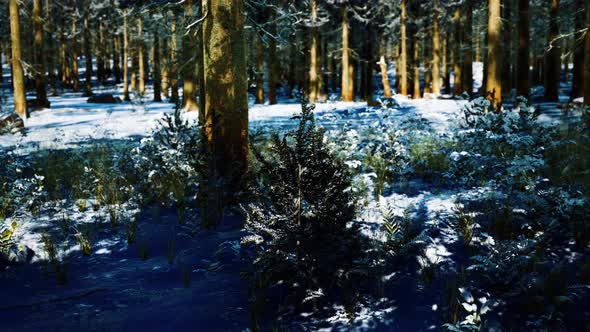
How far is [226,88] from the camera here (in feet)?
19.6

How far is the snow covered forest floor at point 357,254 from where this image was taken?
329 centimetres

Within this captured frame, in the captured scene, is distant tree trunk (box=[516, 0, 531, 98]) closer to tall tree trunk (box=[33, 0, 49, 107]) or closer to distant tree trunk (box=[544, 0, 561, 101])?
distant tree trunk (box=[544, 0, 561, 101])

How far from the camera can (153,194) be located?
20.9ft

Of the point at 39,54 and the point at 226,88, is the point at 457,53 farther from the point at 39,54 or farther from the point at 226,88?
the point at 226,88

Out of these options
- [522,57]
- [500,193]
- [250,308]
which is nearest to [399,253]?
[250,308]

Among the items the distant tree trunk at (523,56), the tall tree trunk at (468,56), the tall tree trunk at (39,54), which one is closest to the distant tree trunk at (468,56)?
the tall tree trunk at (468,56)

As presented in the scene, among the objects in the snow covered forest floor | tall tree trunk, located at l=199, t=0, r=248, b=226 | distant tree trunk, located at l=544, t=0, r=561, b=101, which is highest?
distant tree trunk, located at l=544, t=0, r=561, b=101

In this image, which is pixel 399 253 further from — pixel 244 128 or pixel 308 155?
Answer: pixel 244 128

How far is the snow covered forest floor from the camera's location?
3.29 metres

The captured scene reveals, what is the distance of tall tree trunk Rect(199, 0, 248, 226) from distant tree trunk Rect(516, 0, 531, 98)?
1384cm

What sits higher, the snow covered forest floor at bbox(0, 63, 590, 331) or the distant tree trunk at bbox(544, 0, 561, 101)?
the distant tree trunk at bbox(544, 0, 561, 101)

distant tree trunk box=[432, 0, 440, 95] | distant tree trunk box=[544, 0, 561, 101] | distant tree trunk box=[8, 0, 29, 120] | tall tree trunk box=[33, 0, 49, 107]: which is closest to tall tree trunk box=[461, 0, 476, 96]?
distant tree trunk box=[432, 0, 440, 95]

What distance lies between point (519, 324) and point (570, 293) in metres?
0.53

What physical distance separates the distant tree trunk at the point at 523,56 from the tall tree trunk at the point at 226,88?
13.8 metres
